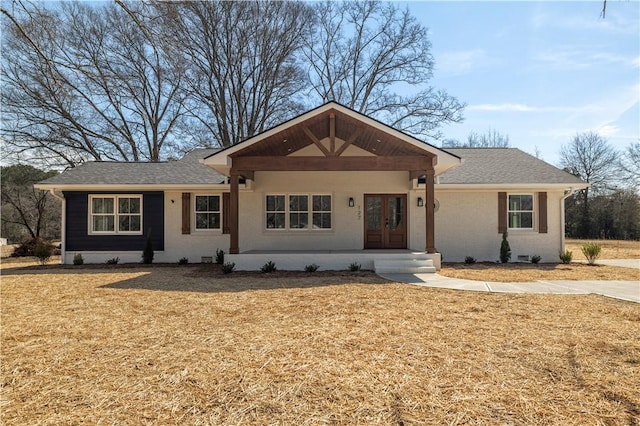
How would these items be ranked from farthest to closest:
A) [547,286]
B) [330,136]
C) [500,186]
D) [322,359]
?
1. [500,186]
2. [330,136]
3. [547,286]
4. [322,359]

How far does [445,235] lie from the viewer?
502 inches

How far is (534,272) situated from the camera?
400 inches

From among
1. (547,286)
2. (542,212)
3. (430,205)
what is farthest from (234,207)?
(542,212)

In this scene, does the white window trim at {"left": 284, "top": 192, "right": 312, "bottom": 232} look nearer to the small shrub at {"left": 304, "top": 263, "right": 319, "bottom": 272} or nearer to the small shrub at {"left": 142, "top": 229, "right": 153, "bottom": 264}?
the small shrub at {"left": 304, "top": 263, "right": 319, "bottom": 272}

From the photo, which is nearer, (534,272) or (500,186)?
(534,272)

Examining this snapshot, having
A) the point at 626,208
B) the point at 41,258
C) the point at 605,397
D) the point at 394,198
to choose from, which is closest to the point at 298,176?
the point at 394,198

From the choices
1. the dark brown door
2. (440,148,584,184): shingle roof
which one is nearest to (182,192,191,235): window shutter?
A: the dark brown door

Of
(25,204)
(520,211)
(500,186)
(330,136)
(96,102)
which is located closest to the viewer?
(330,136)

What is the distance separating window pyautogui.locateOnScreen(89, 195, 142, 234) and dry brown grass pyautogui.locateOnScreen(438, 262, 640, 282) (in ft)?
34.8

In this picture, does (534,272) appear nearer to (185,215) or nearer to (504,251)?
(504,251)

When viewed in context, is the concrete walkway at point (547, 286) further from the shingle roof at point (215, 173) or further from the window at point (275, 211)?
the window at point (275, 211)

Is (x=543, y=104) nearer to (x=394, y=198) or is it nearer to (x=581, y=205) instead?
(x=394, y=198)

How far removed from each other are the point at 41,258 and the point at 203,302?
9.96 m

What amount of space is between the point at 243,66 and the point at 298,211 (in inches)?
613
